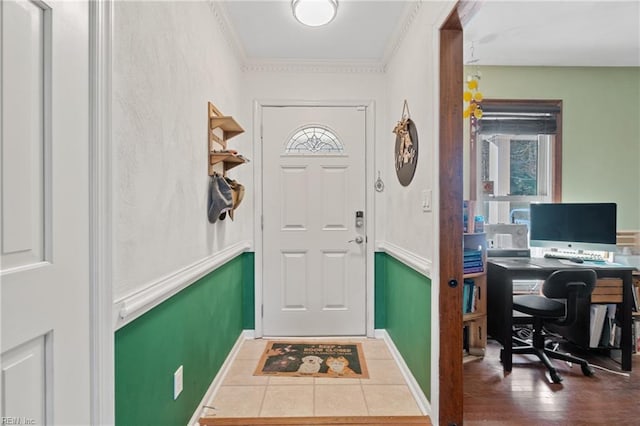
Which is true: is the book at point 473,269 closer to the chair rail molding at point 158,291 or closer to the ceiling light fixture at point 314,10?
the chair rail molding at point 158,291

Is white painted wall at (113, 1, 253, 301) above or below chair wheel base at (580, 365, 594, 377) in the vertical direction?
above

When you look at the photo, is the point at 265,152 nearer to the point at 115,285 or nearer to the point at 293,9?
the point at 293,9

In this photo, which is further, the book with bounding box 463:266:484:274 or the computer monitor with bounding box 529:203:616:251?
the computer monitor with bounding box 529:203:616:251

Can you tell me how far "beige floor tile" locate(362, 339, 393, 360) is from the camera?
2701 millimetres

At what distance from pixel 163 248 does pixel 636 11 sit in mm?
3348

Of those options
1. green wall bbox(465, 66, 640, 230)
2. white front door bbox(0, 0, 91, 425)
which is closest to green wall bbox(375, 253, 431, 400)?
white front door bbox(0, 0, 91, 425)

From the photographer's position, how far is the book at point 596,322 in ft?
8.69

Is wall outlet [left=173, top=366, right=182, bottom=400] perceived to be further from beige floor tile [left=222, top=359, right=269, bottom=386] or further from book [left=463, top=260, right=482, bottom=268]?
book [left=463, top=260, right=482, bottom=268]

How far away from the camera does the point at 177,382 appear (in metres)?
1.54

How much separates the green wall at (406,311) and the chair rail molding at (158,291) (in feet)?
4.01

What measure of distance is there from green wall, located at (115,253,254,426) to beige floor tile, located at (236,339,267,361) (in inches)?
8.1

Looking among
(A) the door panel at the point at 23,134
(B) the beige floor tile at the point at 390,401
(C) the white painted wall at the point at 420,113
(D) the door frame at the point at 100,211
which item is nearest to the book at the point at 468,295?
(C) the white painted wall at the point at 420,113

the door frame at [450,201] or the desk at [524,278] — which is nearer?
the door frame at [450,201]

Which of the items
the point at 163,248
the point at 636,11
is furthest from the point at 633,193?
the point at 163,248
